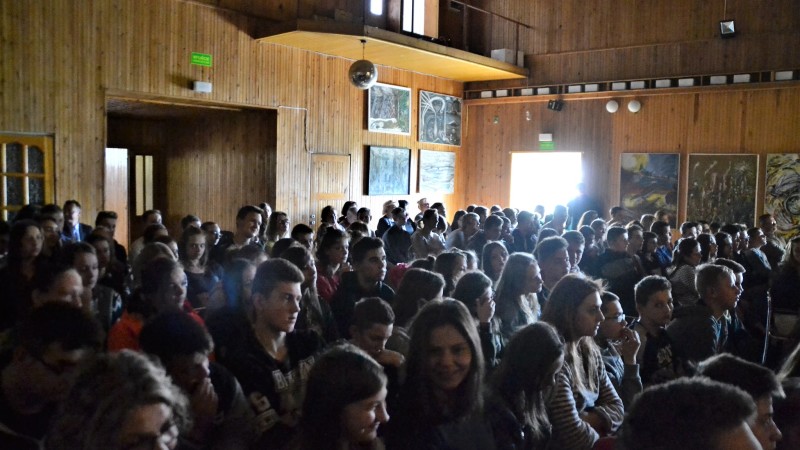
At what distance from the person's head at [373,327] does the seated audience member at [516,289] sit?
133 centimetres

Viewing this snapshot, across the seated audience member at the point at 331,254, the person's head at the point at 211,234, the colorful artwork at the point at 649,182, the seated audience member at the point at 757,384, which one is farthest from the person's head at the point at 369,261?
the colorful artwork at the point at 649,182

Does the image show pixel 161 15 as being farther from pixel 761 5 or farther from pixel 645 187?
pixel 761 5

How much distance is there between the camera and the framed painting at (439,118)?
1497cm

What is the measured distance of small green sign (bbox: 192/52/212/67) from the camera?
10.5 m

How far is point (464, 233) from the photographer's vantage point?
8383mm

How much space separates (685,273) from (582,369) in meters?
3.02

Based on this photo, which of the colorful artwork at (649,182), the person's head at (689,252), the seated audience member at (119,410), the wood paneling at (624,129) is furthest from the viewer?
the colorful artwork at (649,182)

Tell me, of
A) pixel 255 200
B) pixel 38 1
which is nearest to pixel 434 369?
pixel 38 1

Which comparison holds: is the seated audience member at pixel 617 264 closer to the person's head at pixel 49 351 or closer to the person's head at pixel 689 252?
the person's head at pixel 689 252

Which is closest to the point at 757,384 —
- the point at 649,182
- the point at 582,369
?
the point at 582,369

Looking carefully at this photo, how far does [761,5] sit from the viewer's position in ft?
39.8

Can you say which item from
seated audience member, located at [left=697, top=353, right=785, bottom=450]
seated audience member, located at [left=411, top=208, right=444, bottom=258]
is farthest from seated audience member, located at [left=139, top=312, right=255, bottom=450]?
seated audience member, located at [left=411, top=208, right=444, bottom=258]

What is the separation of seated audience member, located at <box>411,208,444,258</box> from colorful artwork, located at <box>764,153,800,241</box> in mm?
7607

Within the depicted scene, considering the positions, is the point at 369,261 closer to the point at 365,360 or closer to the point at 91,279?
the point at 91,279
